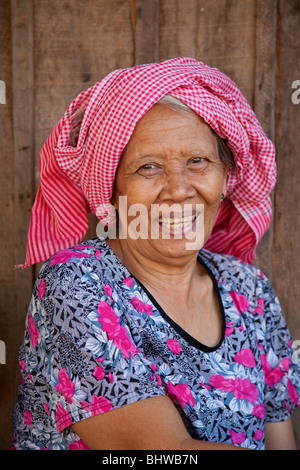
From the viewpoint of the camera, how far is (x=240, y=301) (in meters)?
2.00

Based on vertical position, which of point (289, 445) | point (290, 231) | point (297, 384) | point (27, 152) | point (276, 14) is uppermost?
point (276, 14)

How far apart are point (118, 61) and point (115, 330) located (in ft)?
A: 4.03

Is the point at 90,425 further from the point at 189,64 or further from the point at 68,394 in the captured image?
the point at 189,64

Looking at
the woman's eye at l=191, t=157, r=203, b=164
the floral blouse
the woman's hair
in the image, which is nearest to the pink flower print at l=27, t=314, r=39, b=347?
the floral blouse

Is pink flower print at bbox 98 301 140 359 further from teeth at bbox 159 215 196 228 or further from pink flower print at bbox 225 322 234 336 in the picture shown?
pink flower print at bbox 225 322 234 336

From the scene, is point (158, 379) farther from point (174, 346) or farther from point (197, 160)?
point (197, 160)

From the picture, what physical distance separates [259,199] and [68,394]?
3.55ft

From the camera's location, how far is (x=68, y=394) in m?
1.50

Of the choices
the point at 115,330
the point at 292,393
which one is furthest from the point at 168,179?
the point at 292,393

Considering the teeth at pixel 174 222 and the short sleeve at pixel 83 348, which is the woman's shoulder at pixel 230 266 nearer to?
the teeth at pixel 174 222

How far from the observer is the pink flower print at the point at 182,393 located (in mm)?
1628

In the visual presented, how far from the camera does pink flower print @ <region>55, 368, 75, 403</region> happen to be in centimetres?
150

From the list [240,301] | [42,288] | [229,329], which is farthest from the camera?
[240,301]

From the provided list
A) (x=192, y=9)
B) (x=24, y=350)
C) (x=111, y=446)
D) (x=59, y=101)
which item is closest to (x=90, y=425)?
(x=111, y=446)
